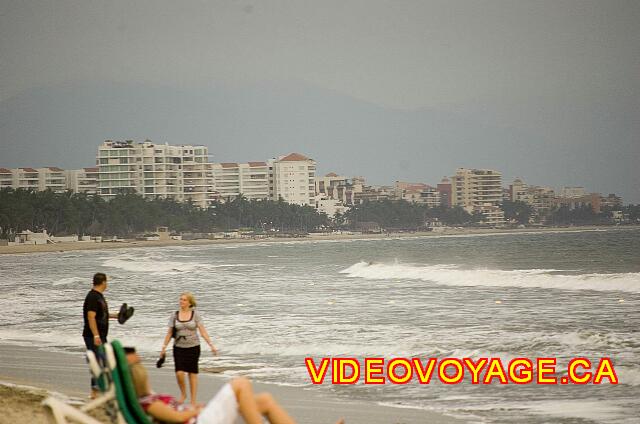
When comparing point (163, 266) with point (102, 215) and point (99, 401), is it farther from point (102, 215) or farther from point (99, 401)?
point (102, 215)

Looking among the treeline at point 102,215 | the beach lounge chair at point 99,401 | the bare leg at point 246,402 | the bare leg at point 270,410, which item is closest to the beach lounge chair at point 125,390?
the beach lounge chair at point 99,401

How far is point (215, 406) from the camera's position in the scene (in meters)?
5.90

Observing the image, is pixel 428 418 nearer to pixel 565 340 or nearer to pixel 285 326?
pixel 565 340

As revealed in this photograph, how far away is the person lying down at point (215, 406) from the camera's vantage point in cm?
589

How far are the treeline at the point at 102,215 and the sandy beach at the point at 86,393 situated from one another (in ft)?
445

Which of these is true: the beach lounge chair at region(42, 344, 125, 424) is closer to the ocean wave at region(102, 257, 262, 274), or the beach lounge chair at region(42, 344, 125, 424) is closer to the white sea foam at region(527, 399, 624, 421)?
the white sea foam at region(527, 399, 624, 421)

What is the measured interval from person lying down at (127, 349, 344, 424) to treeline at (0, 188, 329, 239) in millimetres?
143713

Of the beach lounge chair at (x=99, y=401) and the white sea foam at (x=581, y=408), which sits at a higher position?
the beach lounge chair at (x=99, y=401)

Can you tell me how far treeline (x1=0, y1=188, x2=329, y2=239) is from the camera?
149 meters

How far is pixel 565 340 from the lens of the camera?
1569cm

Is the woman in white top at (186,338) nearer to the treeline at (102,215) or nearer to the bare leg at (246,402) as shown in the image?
the bare leg at (246,402)

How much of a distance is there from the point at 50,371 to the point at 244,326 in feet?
22.6

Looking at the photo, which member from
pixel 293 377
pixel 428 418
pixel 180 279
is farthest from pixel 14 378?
pixel 180 279

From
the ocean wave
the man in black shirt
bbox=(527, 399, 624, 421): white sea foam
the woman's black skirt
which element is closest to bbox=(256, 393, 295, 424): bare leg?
the woman's black skirt
